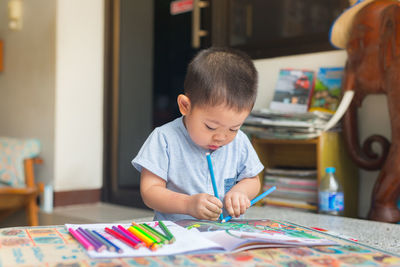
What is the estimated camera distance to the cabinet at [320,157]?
1.67 m

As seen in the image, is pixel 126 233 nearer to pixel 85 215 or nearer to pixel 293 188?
pixel 293 188

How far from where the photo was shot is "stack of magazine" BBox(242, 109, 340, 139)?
164 cm

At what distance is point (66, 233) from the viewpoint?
27.7 inches

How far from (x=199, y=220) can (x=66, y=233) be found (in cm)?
26

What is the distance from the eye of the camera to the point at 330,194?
5.16ft

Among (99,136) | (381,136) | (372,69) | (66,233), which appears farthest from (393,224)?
(99,136)

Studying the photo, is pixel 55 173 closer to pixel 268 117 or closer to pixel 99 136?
pixel 99 136

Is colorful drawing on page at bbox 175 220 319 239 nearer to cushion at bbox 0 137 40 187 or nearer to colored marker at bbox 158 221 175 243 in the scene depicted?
colored marker at bbox 158 221 175 243

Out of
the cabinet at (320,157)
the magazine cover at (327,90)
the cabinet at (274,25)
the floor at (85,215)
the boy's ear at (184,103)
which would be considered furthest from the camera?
→ the floor at (85,215)

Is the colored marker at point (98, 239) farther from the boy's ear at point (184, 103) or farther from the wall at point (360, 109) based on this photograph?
the wall at point (360, 109)

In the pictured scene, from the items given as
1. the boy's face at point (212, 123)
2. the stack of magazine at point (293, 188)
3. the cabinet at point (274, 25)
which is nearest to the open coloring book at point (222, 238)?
the boy's face at point (212, 123)

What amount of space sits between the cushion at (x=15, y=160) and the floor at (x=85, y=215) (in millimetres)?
236

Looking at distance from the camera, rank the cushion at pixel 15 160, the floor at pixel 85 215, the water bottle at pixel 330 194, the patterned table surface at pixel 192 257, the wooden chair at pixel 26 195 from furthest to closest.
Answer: the cushion at pixel 15 160, the wooden chair at pixel 26 195, the floor at pixel 85 215, the water bottle at pixel 330 194, the patterned table surface at pixel 192 257

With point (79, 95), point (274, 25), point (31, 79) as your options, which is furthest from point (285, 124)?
point (31, 79)
